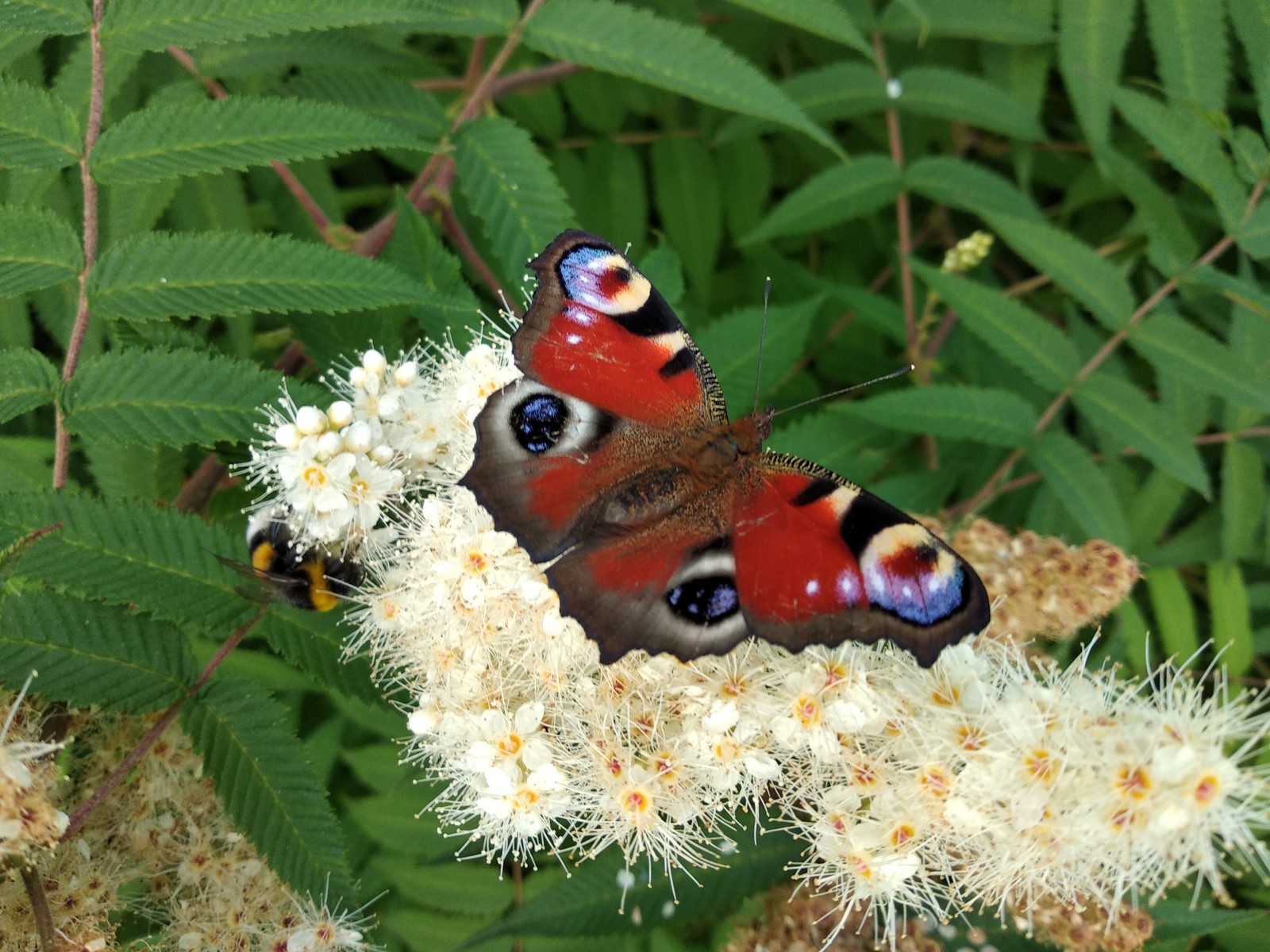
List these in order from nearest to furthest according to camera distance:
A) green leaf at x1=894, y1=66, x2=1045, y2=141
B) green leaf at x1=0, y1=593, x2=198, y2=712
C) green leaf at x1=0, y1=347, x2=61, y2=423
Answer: green leaf at x1=0, y1=593, x2=198, y2=712, green leaf at x1=0, y1=347, x2=61, y2=423, green leaf at x1=894, y1=66, x2=1045, y2=141

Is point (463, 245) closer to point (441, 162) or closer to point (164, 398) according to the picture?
point (441, 162)

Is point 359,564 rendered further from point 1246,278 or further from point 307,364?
point 1246,278

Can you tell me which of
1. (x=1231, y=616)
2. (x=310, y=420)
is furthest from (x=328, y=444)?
(x=1231, y=616)

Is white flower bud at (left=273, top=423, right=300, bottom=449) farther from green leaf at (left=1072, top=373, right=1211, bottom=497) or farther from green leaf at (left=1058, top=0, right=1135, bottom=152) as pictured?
green leaf at (left=1058, top=0, right=1135, bottom=152)

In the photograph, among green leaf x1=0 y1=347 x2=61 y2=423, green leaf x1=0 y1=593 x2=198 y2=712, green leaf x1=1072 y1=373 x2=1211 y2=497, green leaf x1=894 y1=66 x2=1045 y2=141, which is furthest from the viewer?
green leaf x1=894 y1=66 x2=1045 y2=141

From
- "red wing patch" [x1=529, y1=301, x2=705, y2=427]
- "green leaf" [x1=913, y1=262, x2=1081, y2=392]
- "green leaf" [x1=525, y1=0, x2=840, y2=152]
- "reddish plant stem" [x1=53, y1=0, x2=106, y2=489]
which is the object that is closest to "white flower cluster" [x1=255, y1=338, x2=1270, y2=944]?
"red wing patch" [x1=529, y1=301, x2=705, y2=427]

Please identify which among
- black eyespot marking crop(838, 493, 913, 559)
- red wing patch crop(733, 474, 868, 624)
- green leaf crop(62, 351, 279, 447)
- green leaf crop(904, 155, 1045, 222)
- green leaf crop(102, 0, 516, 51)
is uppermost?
green leaf crop(102, 0, 516, 51)

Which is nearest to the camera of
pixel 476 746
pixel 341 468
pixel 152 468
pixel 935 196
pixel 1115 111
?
pixel 476 746

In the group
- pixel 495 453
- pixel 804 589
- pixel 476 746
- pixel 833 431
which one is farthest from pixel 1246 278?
pixel 476 746
